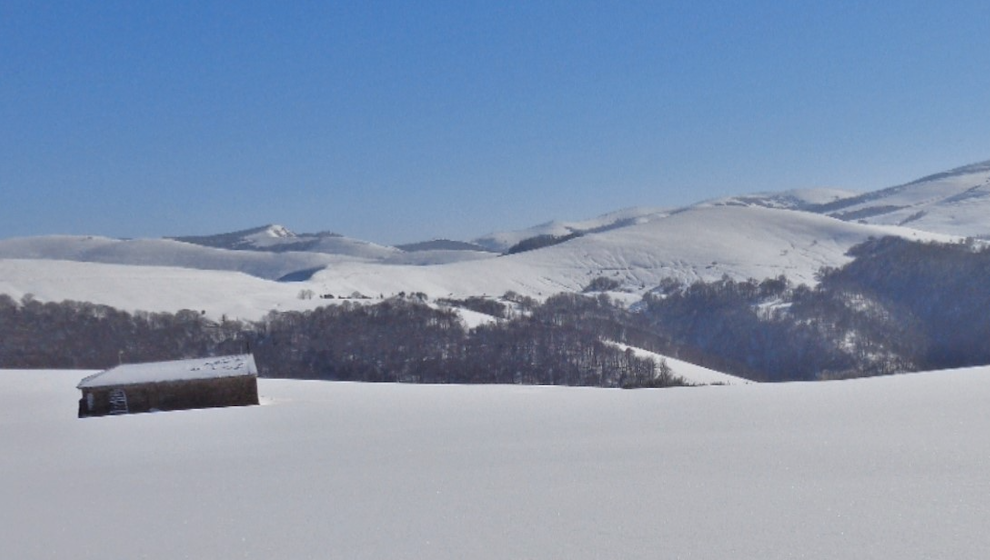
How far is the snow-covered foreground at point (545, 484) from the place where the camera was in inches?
251

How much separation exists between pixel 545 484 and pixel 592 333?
60357mm

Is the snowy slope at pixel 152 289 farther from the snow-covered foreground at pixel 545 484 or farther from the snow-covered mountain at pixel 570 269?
the snow-covered foreground at pixel 545 484

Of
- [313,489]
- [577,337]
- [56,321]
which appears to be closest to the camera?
[313,489]

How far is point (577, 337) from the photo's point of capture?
211 ft

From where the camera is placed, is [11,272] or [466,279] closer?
[11,272]

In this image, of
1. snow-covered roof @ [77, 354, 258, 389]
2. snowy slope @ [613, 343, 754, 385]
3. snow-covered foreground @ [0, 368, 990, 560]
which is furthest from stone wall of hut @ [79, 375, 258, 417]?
snowy slope @ [613, 343, 754, 385]

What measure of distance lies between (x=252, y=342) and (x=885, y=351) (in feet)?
167

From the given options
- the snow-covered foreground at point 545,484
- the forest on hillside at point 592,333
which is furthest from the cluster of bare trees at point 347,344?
the snow-covered foreground at point 545,484

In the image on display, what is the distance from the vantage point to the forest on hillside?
2334 inches

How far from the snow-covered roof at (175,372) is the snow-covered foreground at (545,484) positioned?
20.4 feet

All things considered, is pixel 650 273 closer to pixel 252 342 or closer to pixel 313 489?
pixel 252 342

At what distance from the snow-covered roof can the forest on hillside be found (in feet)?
82.9

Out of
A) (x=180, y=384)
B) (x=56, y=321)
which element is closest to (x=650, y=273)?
(x=56, y=321)

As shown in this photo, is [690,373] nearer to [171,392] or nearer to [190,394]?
[190,394]
